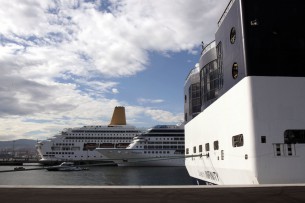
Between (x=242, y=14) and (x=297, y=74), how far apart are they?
3.91 m

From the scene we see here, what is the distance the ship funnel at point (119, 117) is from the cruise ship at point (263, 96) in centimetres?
9681

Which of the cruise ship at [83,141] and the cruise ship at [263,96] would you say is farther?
the cruise ship at [83,141]

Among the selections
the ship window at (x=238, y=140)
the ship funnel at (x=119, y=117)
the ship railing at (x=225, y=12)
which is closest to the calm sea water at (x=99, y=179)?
the ship railing at (x=225, y=12)

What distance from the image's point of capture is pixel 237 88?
1535 cm

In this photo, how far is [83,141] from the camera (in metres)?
109

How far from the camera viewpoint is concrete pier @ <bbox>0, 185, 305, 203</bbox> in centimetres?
827

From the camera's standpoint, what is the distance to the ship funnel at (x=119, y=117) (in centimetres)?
11394

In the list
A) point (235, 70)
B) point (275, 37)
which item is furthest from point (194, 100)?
point (275, 37)

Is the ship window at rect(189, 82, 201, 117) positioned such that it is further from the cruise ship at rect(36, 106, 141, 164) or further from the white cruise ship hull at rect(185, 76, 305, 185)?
the cruise ship at rect(36, 106, 141, 164)

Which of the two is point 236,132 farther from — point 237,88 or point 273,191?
point 273,191

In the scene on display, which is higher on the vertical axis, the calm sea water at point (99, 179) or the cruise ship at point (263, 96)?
the cruise ship at point (263, 96)

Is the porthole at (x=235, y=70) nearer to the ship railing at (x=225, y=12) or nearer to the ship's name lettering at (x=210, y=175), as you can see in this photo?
the ship railing at (x=225, y=12)

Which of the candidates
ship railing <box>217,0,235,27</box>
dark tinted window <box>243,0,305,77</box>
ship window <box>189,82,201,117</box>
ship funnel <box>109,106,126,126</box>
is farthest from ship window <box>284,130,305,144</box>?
ship funnel <box>109,106,126,126</box>

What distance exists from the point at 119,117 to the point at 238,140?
100868 millimetres
